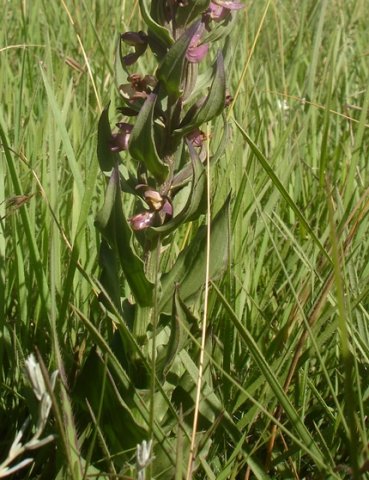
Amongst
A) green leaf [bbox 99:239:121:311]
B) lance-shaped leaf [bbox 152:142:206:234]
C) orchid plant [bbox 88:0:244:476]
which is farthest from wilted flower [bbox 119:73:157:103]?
green leaf [bbox 99:239:121:311]

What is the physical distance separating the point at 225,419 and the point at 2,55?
49.2 inches

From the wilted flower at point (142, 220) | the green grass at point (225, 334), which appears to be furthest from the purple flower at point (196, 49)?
the wilted flower at point (142, 220)

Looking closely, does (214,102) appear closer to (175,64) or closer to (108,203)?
(175,64)

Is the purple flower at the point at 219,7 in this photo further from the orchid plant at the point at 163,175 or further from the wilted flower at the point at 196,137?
the wilted flower at the point at 196,137

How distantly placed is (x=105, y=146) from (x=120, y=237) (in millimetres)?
127

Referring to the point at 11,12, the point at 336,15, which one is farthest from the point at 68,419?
the point at 336,15

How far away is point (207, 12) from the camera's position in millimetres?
990

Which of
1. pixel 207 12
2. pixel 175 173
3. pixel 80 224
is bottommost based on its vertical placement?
pixel 80 224

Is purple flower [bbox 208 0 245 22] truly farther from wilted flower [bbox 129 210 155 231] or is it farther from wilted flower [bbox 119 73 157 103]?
wilted flower [bbox 129 210 155 231]

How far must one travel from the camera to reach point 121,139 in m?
1.03

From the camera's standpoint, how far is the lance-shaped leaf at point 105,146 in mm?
1032

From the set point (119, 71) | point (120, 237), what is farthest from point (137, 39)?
point (120, 237)

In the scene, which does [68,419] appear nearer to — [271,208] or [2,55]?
[271,208]

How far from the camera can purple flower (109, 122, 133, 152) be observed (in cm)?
103
